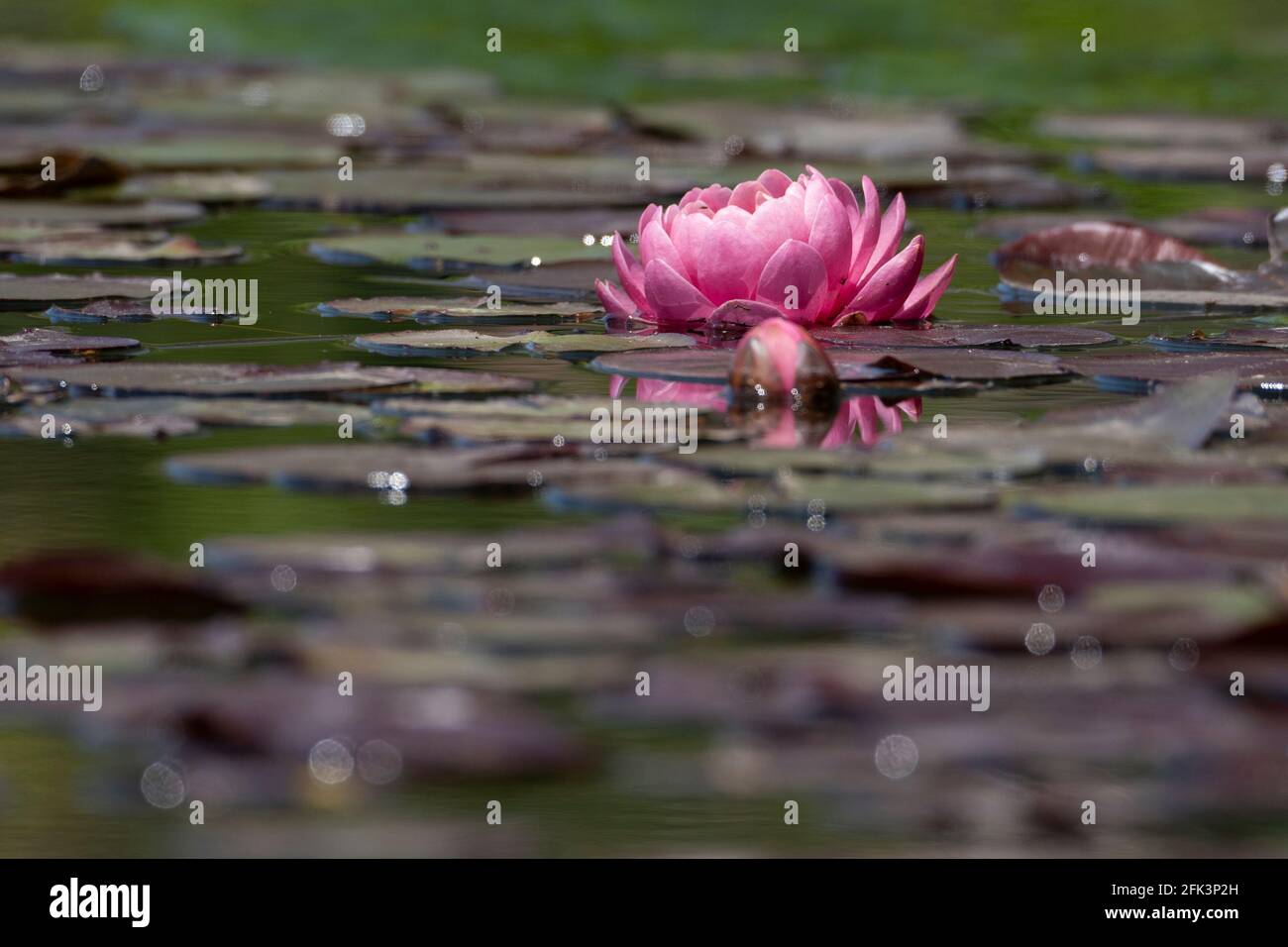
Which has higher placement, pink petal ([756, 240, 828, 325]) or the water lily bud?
pink petal ([756, 240, 828, 325])

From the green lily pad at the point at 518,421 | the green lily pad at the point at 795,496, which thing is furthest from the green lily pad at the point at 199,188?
the green lily pad at the point at 795,496

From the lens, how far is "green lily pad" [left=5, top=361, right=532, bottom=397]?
8.98 ft

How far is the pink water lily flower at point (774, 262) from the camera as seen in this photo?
3.17m

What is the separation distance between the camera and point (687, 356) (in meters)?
2.97

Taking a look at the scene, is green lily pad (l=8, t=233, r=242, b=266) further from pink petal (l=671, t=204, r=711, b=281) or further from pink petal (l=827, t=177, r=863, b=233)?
pink petal (l=827, t=177, r=863, b=233)

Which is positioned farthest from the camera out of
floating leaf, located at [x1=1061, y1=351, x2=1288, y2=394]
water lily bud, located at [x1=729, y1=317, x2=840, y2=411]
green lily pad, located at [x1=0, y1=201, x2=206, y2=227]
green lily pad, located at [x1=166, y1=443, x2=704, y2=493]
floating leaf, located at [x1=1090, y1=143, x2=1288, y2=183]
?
floating leaf, located at [x1=1090, y1=143, x2=1288, y2=183]

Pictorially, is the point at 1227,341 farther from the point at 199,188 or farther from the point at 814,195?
the point at 199,188

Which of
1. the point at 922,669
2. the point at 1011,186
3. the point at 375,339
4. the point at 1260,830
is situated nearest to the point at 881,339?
the point at 375,339

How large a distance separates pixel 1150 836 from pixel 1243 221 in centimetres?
375

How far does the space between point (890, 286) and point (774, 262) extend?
27 centimetres

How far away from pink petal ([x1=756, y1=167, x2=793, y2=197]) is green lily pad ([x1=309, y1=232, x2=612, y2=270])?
93 centimetres

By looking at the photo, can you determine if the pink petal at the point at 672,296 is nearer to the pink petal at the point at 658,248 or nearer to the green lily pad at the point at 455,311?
the pink petal at the point at 658,248

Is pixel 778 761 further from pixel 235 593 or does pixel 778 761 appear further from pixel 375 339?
pixel 375 339

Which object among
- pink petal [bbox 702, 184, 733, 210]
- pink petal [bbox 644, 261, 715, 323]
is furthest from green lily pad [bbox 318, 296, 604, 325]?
pink petal [bbox 702, 184, 733, 210]
